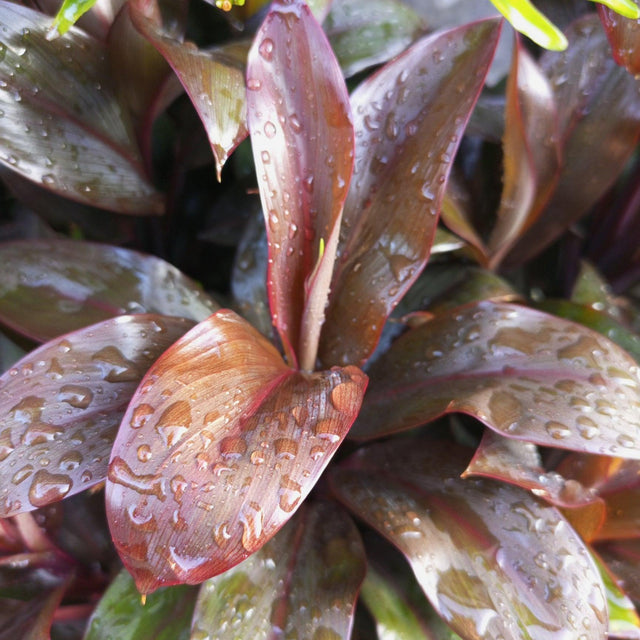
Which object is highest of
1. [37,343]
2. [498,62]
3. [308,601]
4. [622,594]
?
[498,62]

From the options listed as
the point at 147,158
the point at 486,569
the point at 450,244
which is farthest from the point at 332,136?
the point at 486,569

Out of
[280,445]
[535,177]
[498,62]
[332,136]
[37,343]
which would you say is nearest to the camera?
[280,445]

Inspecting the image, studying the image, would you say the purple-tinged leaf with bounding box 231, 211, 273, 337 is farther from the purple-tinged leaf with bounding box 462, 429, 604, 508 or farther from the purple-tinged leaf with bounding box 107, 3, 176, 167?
the purple-tinged leaf with bounding box 462, 429, 604, 508

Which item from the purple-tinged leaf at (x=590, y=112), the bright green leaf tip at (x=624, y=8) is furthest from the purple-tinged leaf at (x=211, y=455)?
the purple-tinged leaf at (x=590, y=112)

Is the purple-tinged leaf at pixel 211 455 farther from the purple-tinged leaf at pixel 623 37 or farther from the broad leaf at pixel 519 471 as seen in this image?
the purple-tinged leaf at pixel 623 37

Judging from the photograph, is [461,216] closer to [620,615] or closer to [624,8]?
[624,8]

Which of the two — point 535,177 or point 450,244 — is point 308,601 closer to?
point 450,244

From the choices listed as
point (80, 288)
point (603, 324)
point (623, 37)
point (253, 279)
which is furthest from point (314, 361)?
point (623, 37)
